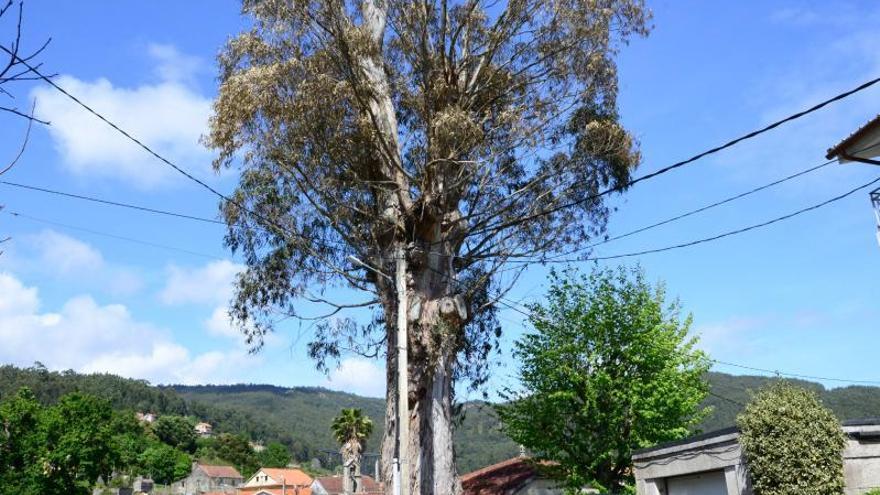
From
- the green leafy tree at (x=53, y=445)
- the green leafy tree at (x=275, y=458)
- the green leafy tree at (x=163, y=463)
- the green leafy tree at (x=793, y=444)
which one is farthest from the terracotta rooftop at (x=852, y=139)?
the green leafy tree at (x=275, y=458)

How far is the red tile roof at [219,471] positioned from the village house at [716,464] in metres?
109

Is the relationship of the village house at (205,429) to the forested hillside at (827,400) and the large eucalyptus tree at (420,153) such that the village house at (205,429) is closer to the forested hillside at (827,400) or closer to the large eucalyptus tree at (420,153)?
the forested hillside at (827,400)

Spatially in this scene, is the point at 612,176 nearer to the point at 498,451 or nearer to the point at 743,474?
the point at 743,474

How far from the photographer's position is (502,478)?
97.5ft

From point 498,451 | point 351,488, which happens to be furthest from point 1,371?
point 351,488

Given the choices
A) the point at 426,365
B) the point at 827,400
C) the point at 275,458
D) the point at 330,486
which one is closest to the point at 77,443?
the point at 330,486

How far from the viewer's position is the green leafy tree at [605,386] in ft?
77.4

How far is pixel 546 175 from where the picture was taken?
21.5m

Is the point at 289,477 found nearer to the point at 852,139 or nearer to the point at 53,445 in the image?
the point at 53,445

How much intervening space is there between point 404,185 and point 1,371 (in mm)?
143425

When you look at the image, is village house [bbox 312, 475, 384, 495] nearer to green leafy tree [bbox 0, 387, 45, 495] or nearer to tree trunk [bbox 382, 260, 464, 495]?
green leafy tree [bbox 0, 387, 45, 495]

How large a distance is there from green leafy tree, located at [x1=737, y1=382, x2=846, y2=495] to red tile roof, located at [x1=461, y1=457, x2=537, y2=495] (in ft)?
40.6

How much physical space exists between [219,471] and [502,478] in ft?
327

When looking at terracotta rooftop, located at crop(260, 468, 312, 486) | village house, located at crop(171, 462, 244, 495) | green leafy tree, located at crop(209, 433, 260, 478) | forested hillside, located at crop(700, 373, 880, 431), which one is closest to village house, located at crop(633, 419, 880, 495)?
forested hillside, located at crop(700, 373, 880, 431)
